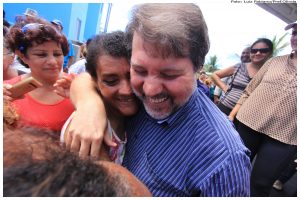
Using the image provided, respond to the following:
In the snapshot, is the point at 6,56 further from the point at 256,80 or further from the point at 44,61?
the point at 256,80

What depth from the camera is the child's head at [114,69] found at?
109 centimetres

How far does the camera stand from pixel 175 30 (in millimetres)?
905

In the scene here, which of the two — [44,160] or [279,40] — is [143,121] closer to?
[44,160]

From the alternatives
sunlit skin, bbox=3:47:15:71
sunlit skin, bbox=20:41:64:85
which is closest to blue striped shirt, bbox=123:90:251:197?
sunlit skin, bbox=20:41:64:85

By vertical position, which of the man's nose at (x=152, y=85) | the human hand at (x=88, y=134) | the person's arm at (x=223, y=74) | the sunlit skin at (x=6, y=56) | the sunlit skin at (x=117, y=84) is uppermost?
the man's nose at (x=152, y=85)

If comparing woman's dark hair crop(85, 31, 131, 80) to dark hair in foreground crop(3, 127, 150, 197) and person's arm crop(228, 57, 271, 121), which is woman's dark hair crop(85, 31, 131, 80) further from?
person's arm crop(228, 57, 271, 121)

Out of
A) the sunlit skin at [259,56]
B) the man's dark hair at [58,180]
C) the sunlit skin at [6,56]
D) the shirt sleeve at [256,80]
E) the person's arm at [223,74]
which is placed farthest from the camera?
the person's arm at [223,74]

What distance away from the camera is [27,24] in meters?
1.73

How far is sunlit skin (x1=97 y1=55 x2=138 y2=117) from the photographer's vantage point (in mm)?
1086

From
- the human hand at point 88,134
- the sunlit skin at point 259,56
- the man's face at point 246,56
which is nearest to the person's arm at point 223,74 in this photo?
the man's face at point 246,56

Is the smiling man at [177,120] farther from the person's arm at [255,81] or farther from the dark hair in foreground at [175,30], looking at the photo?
the person's arm at [255,81]

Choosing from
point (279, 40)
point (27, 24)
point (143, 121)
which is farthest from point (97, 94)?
point (279, 40)

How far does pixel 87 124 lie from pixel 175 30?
0.43 m

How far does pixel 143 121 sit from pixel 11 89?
63 centimetres
